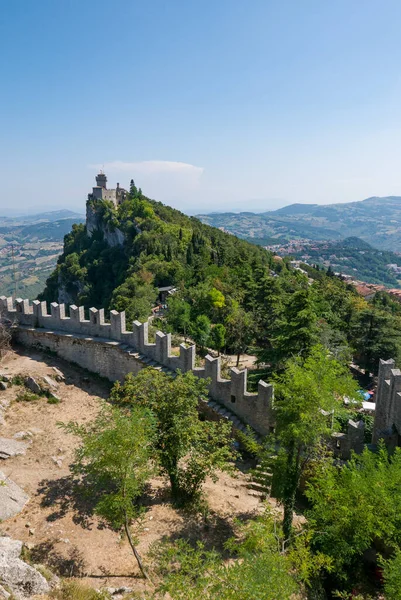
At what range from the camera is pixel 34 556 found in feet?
31.2

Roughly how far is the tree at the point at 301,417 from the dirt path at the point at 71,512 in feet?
7.02

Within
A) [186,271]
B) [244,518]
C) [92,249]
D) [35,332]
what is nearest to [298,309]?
[244,518]

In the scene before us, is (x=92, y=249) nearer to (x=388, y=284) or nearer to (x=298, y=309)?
(x=298, y=309)

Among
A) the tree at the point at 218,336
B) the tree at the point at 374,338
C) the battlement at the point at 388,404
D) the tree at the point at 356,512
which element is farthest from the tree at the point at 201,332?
the tree at the point at 356,512

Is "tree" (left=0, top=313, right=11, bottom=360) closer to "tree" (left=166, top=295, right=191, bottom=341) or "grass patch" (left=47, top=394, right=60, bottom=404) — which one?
"grass patch" (left=47, top=394, right=60, bottom=404)

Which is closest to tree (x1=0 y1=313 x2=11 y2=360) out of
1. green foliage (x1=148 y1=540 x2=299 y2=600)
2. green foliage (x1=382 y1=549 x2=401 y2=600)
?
green foliage (x1=148 y1=540 x2=299 y2=600)

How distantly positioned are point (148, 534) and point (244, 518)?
116 inches


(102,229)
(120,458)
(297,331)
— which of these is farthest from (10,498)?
(102,229)

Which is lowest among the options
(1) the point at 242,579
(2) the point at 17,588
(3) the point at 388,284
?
(3) the point at 388,284

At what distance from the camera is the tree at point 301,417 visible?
9953 millimetres

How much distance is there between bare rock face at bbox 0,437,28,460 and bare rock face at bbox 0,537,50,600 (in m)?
4.91

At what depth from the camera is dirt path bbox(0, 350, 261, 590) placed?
9.68 metres

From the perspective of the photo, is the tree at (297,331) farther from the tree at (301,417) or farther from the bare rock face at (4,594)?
the bare rock face at (4,594)

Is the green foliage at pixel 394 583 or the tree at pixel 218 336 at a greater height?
the green foliage at pixel 394 583
